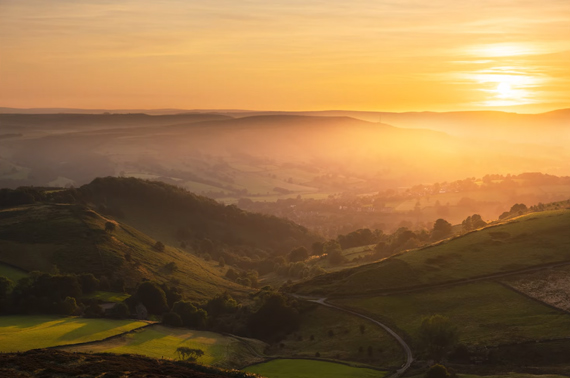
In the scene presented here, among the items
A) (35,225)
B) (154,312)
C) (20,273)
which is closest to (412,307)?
(154,312)

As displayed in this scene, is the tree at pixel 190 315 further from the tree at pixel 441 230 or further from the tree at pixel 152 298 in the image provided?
the tree at pixel 441 230

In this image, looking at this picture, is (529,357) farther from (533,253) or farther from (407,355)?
(533,253)

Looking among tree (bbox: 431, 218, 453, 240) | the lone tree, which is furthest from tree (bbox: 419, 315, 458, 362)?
tree (bbox: 431, 218, 453, 240)

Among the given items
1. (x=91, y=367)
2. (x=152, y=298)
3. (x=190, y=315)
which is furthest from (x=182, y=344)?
(x=91, y=367)

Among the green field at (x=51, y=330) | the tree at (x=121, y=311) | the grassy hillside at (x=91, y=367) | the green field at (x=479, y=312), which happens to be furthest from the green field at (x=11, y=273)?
the grassy hillside at (x=91, y=367)

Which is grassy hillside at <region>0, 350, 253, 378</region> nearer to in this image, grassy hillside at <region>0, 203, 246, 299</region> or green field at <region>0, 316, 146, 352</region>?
green field at <region>0, 316, 146, 352</region>

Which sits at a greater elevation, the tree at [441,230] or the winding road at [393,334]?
the tree at [441,230]

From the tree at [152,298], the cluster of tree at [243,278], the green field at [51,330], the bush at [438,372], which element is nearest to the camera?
the bush at [438,372]
